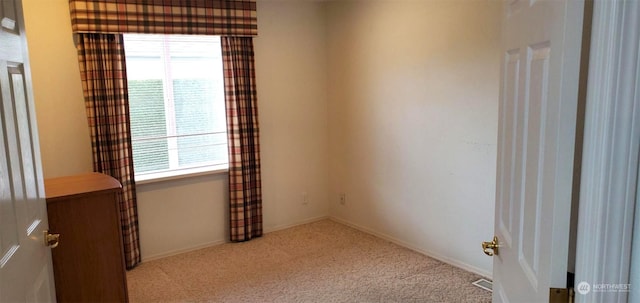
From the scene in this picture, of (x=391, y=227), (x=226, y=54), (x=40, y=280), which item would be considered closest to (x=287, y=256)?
(x=391, y=227)

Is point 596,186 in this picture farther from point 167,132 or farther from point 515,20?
point 167,132

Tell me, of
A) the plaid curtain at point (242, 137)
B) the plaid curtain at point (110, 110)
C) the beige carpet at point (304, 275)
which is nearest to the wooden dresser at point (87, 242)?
the beige carpet at point (304, 275)

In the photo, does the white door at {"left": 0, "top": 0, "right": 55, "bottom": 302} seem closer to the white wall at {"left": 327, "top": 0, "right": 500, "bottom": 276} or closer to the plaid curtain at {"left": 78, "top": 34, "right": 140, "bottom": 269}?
the plaid curtain at {"left": 78, "top": 34, "right": 140, "bottom": 269}

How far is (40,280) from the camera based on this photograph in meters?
1.44

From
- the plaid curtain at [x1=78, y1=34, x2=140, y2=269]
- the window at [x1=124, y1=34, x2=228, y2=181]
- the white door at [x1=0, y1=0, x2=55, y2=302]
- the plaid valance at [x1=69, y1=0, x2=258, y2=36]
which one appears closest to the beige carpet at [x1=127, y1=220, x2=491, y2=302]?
the plaid curtain at [x1=78, y1=34, x2=140, y2=269]

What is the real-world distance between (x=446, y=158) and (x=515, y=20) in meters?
2.34

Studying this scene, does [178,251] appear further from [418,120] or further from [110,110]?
[418,120]

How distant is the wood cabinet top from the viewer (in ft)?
7.09

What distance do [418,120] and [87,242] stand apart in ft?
8.43

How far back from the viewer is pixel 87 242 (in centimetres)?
221

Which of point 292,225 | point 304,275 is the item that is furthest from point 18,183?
point 292,225

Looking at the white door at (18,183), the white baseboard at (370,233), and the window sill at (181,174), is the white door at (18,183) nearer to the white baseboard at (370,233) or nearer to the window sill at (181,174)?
the window sill at (181,174)

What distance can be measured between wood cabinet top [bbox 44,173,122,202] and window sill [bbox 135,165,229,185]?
1.08 m

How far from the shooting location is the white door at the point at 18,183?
1143 millimetres
